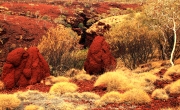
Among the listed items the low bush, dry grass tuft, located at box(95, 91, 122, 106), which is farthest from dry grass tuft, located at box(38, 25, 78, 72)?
dry grass tuft, located at box(95, 91, 122, 106)

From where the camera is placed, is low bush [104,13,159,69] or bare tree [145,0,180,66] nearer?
bare tree [145,0,180,66]

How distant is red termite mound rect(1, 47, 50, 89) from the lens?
647 inches

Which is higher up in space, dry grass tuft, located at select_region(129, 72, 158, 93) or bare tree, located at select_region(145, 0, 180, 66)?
bare tree, located at select_region(145, 0, 180, 66)

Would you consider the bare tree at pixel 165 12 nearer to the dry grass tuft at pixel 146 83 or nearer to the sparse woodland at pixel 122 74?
the sparse woodland at pixel 122 74

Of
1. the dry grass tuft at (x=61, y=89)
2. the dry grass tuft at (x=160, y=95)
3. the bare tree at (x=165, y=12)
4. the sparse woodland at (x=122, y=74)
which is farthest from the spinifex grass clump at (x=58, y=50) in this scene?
the dry grass tuft at (x=160, y=95)

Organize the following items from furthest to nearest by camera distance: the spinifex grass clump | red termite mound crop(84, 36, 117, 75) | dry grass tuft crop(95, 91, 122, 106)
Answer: the spinifex grass clump, red termite mound crop(84, 36, 117, 75), dry grass tuft crop(95, 91, 122, 106)

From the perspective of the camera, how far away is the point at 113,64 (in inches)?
813

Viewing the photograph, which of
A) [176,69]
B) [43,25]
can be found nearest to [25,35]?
[43,25]

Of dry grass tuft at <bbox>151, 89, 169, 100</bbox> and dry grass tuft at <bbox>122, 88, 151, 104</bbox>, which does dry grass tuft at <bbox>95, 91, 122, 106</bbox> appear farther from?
dry grass tuft at <bbox>151, 89, 169, 100</bbox>

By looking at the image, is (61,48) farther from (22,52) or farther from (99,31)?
(99,31)

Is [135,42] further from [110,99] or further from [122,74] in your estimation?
[110,99]

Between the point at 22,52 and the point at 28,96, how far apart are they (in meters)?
5.14

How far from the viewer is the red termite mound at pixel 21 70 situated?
16.4m

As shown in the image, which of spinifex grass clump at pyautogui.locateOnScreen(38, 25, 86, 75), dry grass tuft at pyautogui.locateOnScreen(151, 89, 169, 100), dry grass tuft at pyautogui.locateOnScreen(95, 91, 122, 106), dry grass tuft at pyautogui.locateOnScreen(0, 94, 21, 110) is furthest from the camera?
spinifex grass clump at pyautogui.locateOnScreen(38, 25, 86, 75)
